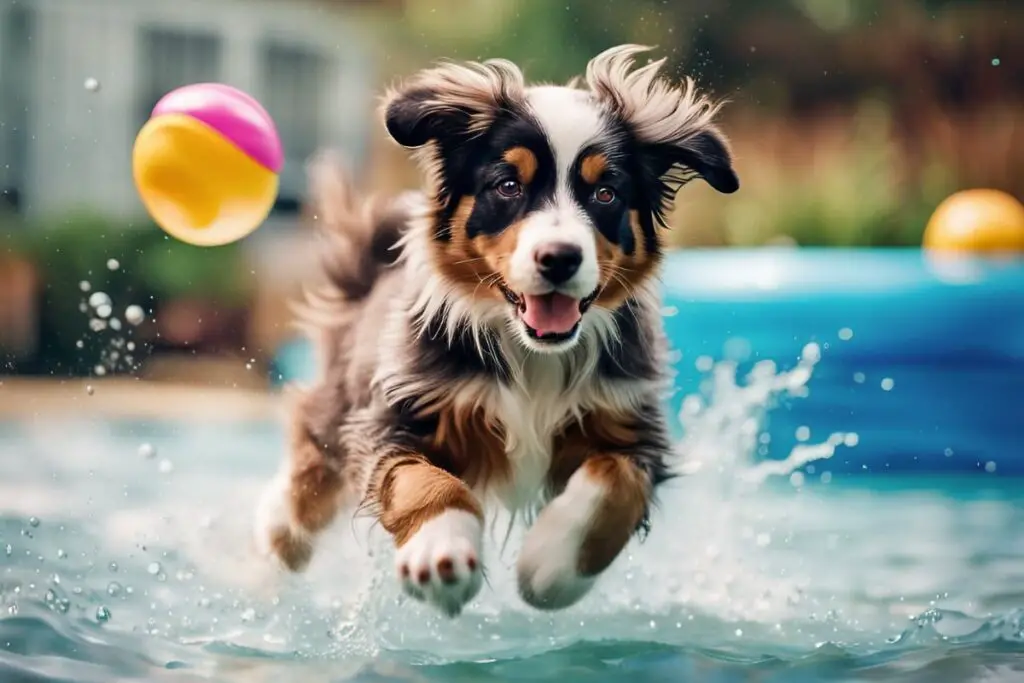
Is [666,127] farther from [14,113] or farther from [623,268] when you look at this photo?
[14,113]

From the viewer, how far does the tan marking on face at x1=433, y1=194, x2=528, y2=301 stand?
7.72 ft

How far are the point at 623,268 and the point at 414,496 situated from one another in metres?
0.61

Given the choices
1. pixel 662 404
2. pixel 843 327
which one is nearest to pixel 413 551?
pixel 662 404

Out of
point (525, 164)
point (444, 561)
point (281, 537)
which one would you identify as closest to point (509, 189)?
point (525, 164)

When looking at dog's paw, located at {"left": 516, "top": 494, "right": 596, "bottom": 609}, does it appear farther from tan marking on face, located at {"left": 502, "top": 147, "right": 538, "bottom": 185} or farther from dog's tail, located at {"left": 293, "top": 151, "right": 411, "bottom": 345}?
dog's tail, located at {"left": 293, "top": 151, "right": 411, "bottom": 345}

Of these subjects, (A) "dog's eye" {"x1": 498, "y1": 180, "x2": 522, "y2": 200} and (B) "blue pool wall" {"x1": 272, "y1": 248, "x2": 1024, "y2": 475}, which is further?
(B) "blue pool wall" {"x1": 272, "y1": 248, "x2": 1024, "y2": 475}

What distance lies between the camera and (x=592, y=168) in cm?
232

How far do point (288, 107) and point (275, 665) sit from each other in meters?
2.59

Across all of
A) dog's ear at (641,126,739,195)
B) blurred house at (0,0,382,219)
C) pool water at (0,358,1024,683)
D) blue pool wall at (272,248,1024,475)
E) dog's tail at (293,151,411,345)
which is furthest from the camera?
blurred house at (0,0,382,219)

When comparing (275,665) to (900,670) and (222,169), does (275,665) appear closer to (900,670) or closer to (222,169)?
(222,169)

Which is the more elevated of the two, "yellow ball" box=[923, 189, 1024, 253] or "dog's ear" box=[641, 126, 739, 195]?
"yellow ball" box=[923, 189, 1024, 253]

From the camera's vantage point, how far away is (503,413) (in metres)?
2.45

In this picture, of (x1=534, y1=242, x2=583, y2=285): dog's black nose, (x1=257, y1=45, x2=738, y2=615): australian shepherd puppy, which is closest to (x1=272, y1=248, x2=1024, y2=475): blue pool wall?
(x1=257, y1=45, x2=738, y2=615): australian shepherd puppy

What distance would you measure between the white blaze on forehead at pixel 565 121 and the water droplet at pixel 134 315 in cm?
196
